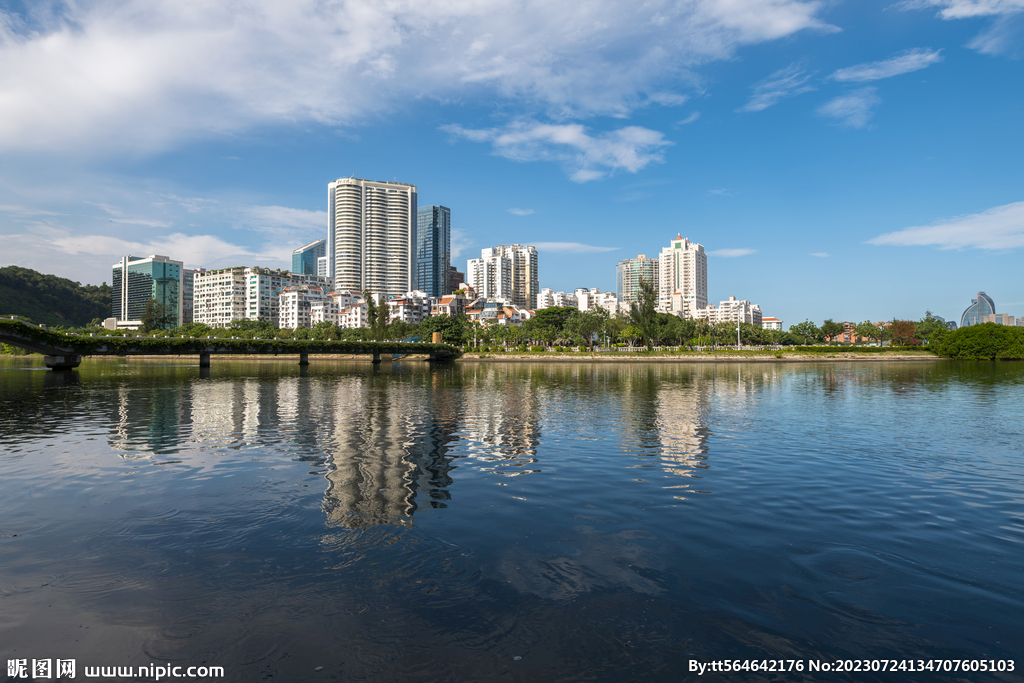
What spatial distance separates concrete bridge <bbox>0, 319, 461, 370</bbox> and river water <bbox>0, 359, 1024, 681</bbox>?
64.5m

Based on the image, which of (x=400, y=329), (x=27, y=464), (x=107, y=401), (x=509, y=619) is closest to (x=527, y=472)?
(x=509, y=619)

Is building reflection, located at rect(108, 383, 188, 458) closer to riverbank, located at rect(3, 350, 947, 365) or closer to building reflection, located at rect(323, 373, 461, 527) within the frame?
building reflection, located at rect(323, 373, 461, 527)

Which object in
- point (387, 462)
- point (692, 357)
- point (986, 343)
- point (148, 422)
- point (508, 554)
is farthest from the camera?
point (692, 357)

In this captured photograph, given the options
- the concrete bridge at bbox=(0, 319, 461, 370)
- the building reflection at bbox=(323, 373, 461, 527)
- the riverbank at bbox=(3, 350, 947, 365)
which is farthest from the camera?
the riverbank at bbox=(3, 350, 947, 365)

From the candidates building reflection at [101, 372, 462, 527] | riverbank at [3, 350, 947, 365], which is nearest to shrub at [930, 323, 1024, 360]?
riverbank at [3, 350, 947, 365]

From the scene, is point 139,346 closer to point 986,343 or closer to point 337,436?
point 337,436

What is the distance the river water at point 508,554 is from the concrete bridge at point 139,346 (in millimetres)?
64492

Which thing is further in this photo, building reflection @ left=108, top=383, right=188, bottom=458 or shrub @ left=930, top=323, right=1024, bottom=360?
shrub @ left=930, top=323, right=1024, bottom=360

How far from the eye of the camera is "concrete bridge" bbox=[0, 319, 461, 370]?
71.1 meters

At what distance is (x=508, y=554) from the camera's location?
10.4 meters

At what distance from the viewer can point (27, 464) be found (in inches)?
732

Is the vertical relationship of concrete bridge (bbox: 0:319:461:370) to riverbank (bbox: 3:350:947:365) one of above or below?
above

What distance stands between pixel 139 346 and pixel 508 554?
10246 cm

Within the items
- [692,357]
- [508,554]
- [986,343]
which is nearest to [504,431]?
[508,554]
